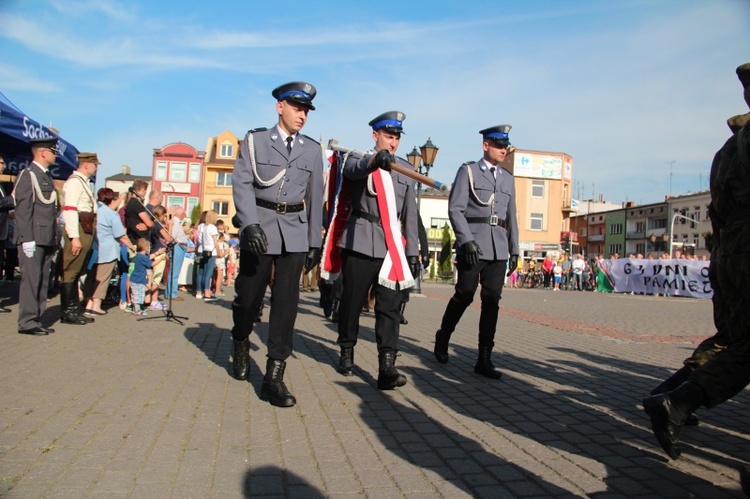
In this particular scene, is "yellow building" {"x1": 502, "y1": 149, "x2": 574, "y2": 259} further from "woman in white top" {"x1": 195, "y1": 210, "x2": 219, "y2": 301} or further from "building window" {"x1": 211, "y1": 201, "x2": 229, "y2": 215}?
"woman in white top" {"x1": 195, "y1": 210, "x2": 219, "y2": 301}

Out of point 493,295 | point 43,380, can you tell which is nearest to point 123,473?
point 43,380

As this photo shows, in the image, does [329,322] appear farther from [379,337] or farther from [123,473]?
[123,473]

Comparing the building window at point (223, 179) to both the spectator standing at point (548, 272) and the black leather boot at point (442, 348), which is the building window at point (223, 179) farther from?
the black leather boot at point (442, 348)

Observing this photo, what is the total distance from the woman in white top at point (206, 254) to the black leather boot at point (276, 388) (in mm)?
8540

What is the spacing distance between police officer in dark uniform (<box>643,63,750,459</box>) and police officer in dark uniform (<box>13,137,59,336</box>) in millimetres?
6476

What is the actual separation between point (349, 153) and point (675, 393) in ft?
10.1

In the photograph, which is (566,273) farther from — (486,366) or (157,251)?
(486,366)

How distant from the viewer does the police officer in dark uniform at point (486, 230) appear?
18.0 feet

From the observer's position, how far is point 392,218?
16.5 ft

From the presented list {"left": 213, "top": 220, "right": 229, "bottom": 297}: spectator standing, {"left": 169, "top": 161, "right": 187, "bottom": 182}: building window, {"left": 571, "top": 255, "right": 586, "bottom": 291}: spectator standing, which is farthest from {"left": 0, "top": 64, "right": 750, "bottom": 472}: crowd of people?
{"left": 169, "top": 161, "right": 187, "bottom": 182}: building window

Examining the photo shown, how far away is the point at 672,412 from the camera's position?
9.93 feet

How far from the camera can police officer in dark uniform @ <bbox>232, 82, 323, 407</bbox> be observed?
440cm

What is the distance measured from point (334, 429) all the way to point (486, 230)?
105 inches

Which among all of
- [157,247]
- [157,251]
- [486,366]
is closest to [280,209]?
[486,366]
